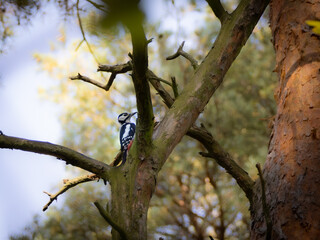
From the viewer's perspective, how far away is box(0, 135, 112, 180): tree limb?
165 centimetres

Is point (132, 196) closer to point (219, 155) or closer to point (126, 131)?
point (219, 155)

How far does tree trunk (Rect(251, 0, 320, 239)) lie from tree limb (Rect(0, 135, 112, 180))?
0.71 m

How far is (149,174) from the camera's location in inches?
64.2

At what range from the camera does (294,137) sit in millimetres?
1814

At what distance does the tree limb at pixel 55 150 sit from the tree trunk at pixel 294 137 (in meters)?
0.71

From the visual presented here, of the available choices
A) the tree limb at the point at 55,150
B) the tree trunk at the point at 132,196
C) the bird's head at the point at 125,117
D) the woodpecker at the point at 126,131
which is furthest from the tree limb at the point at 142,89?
the bird's head at the point at 125,117

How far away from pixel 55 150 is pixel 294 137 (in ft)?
3.56

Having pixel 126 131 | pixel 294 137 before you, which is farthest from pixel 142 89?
pixel 126 131

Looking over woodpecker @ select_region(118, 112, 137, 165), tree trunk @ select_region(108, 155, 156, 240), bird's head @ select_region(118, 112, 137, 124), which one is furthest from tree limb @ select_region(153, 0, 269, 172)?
bird's head @ select_region(118, 112, 137, 124)

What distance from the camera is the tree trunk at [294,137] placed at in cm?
159

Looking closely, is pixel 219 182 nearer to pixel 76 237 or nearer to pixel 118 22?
pixel 76 237

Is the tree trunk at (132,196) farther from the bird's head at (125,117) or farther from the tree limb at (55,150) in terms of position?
the bird's head at (125,117)

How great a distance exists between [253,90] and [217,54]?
426cm

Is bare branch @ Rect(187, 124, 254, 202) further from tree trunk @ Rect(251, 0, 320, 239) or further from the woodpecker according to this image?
the woodpecker
